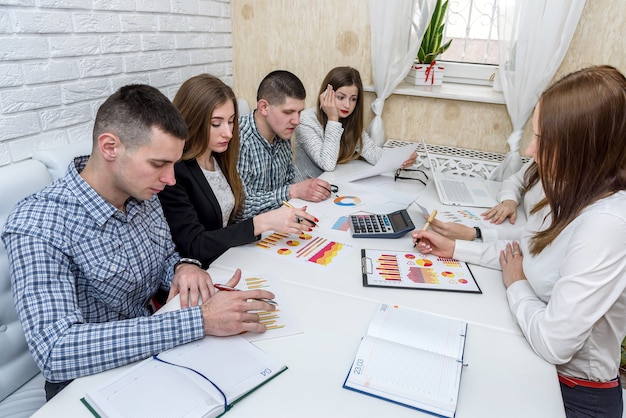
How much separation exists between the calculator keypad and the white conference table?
0.58 feet

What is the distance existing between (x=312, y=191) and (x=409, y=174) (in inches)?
24.9

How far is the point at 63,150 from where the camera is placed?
1.46 m

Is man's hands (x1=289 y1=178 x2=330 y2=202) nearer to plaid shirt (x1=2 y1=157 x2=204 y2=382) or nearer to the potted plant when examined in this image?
plaid shirt (x1=2 y1=157 x2=204 y2=382)

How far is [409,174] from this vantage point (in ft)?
7.03

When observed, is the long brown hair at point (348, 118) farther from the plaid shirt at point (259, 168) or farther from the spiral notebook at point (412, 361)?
the spiral notebook at point (412, 361)

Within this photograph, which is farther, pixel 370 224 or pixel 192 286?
pixel 370 224

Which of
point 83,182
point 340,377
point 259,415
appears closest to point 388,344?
point 340,377

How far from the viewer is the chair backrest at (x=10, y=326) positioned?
1.13 m

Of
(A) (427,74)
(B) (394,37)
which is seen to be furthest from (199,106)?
(A) (427,74)

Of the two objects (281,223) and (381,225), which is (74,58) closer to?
(281,223)

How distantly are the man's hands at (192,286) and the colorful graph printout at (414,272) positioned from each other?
1.30ft

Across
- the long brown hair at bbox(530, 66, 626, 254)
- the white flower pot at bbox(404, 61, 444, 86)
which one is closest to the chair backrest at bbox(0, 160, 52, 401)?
the long brown hair at bbox(530, 66, 626, 254)

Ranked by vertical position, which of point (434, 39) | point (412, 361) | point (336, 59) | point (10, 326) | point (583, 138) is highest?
point (434, 39)

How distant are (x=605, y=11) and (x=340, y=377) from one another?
2169mm
